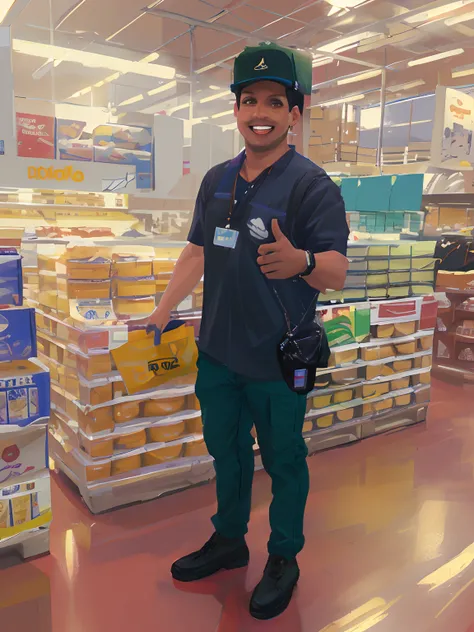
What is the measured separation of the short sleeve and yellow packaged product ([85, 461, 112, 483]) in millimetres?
1619

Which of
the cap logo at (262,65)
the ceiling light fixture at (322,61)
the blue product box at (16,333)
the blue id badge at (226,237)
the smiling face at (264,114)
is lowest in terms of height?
the blue product box at (16,333)

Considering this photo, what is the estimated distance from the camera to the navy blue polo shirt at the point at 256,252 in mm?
1823

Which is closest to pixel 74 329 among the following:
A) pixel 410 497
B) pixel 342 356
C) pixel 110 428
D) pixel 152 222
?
pixel 110 428

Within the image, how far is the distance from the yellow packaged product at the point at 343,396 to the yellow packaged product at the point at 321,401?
0.25 ft

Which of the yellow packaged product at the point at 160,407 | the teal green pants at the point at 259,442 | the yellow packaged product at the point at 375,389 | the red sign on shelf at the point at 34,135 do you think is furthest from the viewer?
the yellow packaged product at the point at 375,389

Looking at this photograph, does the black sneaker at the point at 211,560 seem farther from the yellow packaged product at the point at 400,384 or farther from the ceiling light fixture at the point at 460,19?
the ceiling light fixture at the point at 460,19

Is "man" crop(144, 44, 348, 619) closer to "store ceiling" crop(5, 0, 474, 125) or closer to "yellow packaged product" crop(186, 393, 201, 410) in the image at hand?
"yellow packaged product" crop(186, 393, 201, 410)

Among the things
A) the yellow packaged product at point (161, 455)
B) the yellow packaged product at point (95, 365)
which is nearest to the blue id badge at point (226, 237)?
the yellow packaged product at point (95, 365)

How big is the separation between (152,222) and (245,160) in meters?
1.59

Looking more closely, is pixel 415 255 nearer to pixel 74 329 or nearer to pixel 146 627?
pixel 74 329

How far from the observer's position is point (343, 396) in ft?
12.0

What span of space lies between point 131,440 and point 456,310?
13.2 ft

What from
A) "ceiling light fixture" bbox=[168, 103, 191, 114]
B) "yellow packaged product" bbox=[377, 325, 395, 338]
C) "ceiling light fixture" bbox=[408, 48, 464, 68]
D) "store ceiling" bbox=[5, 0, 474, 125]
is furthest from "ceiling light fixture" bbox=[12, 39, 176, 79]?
"ceiling light fixture" bbox=[408, 48, 464, 68]

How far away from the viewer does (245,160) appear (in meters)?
1.99
